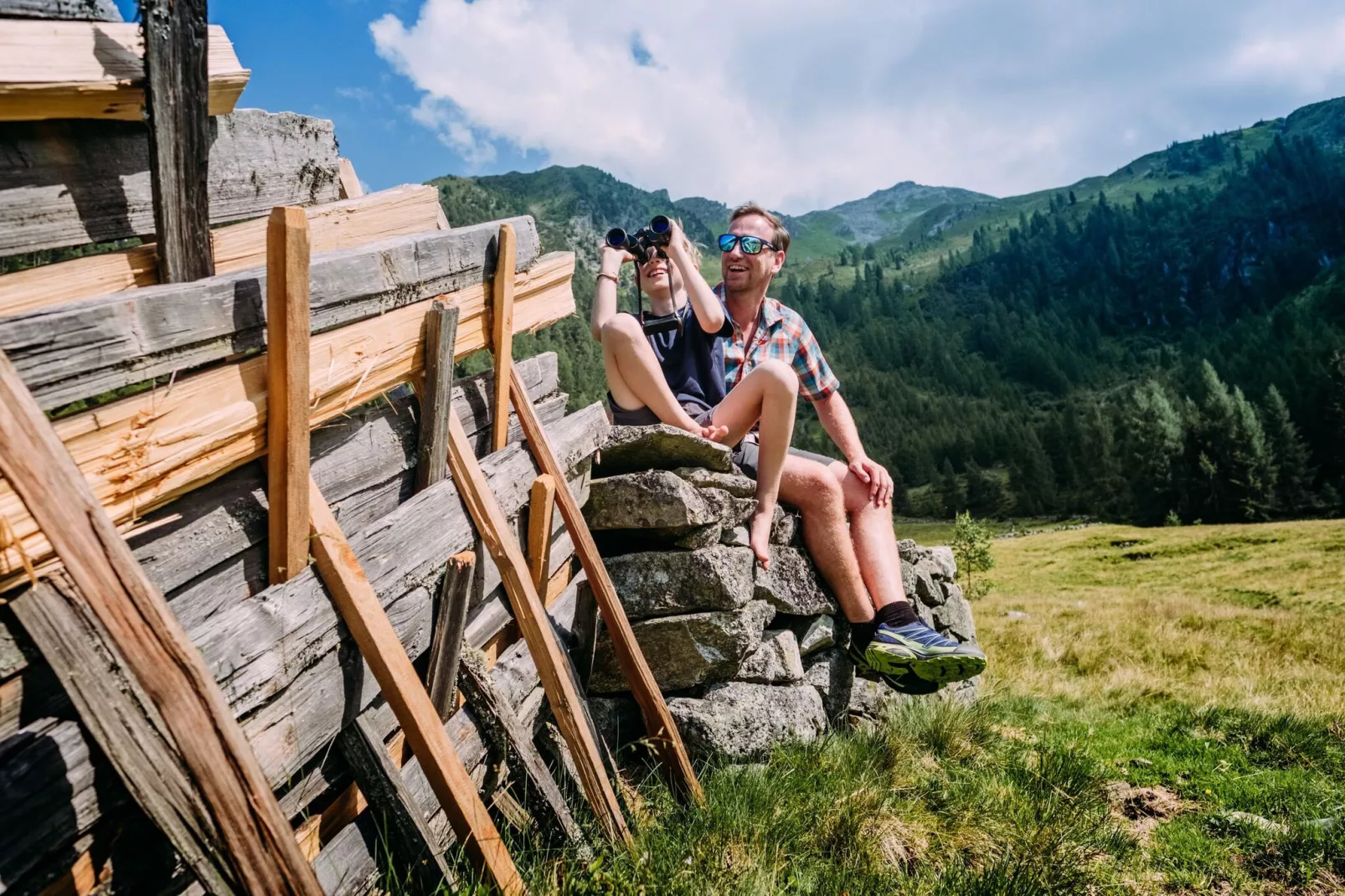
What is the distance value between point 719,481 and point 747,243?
6.73 feet

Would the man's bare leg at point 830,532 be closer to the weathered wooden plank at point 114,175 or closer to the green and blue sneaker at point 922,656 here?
the green and blue sneaker at point 922,656

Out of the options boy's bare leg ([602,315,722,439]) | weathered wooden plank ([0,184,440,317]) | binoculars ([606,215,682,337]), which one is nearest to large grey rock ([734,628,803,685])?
boy's bare leg ([602,315,722,439])

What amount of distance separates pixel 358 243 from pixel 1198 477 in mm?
95760

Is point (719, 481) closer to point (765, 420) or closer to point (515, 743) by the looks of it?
point (765, 420)

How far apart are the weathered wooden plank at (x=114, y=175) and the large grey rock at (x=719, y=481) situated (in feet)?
8.76

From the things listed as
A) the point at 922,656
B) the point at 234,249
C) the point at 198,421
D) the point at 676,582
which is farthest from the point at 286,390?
the point at 922,656

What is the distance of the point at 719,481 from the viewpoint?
4.96 m

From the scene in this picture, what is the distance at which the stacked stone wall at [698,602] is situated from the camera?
450cm

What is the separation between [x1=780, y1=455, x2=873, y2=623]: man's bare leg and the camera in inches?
209

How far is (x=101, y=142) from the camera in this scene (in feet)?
7.69

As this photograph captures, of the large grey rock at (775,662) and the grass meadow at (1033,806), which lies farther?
the large grey rock at (775,662)

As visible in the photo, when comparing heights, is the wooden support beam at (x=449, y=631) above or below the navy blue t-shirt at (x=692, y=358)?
below

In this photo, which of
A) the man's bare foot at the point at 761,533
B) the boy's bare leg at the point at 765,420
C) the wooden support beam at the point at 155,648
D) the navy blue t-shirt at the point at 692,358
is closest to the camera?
the wooden support beam at the point at 155,648

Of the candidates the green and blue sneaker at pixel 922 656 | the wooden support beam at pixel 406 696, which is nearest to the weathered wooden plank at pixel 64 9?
the wooden support beam at pixel 406 696
